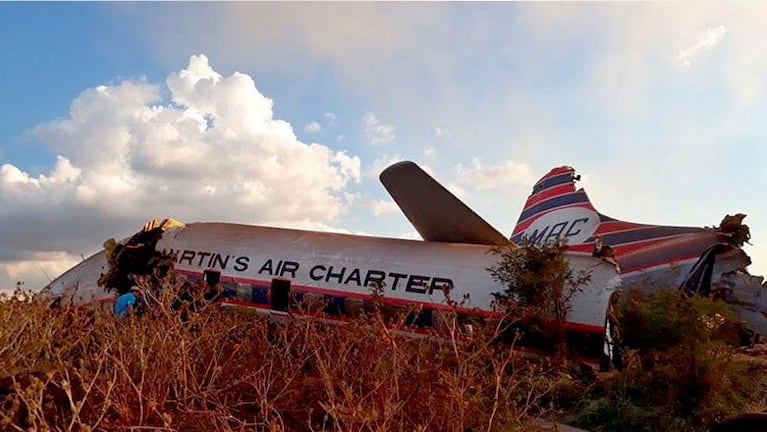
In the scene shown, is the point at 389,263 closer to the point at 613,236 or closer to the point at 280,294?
the point at 280,294

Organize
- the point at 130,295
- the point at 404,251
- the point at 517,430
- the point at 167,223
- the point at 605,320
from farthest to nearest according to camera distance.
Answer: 1. the point at 167,223
2. the point at 404,251
3. the point at 605,320
4. the point at 130,295
5. the point at 517,430

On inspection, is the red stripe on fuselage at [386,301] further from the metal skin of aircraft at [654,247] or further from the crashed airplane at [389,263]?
the metal skin of aircraft at [654,247]

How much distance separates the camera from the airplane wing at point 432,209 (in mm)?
17312

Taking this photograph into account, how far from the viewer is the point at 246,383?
6.93 m

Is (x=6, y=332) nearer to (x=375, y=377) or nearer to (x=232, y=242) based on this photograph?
(x=375, y=377)

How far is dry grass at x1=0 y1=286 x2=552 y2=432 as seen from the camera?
4.84 metres

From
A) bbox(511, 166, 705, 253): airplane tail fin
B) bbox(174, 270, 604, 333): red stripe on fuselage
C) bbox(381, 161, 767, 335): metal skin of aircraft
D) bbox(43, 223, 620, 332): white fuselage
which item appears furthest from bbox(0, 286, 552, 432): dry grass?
bbox(511, 166, 705, 253): airplane tail fin

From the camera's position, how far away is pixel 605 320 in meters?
13.9

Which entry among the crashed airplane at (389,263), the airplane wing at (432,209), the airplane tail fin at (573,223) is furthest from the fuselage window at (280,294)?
the airplane tail fin at (573,223)

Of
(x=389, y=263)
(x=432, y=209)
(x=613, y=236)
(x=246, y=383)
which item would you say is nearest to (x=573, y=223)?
(x=613, y=236)

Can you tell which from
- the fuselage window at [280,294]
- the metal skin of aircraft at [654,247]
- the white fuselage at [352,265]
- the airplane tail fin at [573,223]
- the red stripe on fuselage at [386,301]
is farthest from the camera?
the airplane tail fin at [573,223]

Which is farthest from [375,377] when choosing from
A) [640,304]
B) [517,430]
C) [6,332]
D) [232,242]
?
[232,242]

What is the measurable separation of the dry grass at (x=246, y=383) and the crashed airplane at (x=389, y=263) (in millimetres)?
6829

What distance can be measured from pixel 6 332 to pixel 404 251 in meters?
10.6
